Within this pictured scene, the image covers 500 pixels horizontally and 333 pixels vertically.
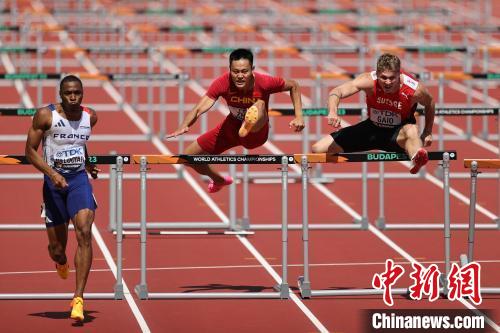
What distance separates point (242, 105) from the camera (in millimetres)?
14820

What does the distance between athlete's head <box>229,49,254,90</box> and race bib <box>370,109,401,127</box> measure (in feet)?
4.00

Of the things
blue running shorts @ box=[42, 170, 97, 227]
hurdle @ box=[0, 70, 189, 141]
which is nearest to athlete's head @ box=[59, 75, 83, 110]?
blue running shorts @ box=[42, 170, 97, 227]

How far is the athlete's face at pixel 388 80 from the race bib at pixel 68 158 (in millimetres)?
2759

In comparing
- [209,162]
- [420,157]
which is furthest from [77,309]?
[420,157]

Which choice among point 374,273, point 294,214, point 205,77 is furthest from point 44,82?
point 374,273

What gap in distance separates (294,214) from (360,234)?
4.47ft

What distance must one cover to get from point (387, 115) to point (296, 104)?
2.93 feet

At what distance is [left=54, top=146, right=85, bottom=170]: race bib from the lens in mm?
13492

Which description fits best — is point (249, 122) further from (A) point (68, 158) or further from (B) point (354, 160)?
(A) point (68, 158)

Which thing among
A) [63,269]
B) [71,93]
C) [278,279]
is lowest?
[278,279]

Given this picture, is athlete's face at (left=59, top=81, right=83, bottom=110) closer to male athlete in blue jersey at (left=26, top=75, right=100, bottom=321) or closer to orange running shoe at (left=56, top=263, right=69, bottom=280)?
male athlete in blue jersey at (left=26, top=75, right=100, bottom=321)

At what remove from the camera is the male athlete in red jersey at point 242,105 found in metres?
14.4

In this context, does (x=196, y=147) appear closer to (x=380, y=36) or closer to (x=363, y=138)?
(x=363, y=138)
